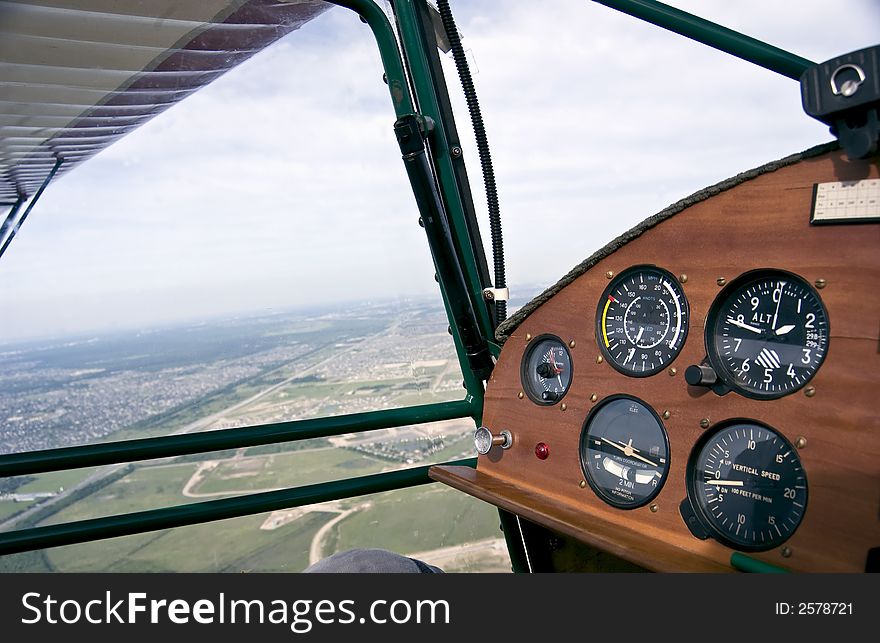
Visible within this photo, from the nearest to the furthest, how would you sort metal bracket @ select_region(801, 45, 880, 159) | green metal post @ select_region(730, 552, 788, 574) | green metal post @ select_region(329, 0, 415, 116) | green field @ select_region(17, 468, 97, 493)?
metal bracket @ select_region(801, 45, 880, 159) → green metal post @ select_region(730, 552, 788, 574) → green field @ select_region(17, 468, 97, 493) → green metal post @ select_region(329, 0, 415, 116)

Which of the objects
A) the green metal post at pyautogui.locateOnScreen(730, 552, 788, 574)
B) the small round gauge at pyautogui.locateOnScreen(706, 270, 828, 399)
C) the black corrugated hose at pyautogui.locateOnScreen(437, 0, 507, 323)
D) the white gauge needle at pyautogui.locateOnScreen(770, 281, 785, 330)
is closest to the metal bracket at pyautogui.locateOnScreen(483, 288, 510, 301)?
the black corrugated hose at pyautogui.locateOnScreen(437, 0, 507, 323)

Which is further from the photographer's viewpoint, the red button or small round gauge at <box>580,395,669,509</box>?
the red button

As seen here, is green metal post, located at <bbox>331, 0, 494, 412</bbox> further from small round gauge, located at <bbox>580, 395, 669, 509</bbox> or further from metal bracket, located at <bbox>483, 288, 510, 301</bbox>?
small round gauge, located at <bbox>580, 395, 669, 509</bbox>

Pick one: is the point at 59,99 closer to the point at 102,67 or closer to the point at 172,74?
the point at 102,67

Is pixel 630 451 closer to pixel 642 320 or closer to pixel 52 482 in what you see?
pixel 642 320

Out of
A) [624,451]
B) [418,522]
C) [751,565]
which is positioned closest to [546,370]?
[624,451]

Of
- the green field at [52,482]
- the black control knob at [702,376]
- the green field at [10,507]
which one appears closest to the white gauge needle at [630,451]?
the black control knob at [702,376]
